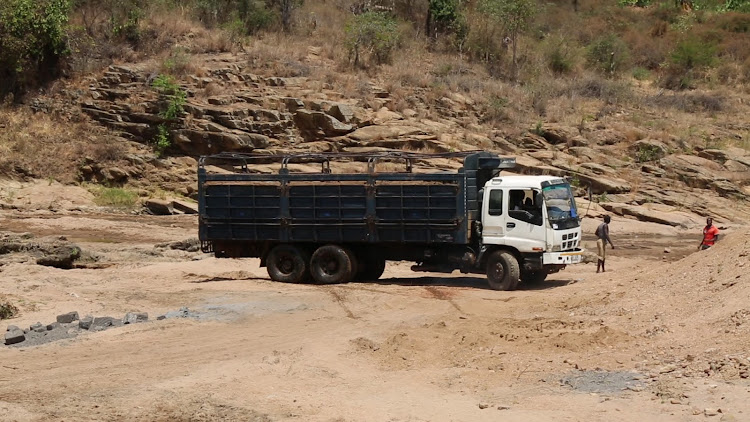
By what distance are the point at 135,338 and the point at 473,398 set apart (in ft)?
19.1

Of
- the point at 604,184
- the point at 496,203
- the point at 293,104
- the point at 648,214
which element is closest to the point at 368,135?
the point at 293,104

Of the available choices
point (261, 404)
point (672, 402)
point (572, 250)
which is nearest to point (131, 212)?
point (572, 250)

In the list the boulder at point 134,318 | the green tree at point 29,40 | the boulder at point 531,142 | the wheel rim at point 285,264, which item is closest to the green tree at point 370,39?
the boulder at point 531,142

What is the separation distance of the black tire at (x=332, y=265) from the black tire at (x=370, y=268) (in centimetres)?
56

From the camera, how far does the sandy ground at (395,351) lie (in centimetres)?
1066

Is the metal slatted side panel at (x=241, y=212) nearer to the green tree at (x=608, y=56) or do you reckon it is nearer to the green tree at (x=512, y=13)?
the green tree at (x=512, y=13)

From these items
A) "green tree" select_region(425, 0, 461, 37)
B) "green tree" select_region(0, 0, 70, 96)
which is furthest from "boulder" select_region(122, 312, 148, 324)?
"green tree" select_region(425, 0, 461, 37)

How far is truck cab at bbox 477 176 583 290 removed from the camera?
62.2 feet

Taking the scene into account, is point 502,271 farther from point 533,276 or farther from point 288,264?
point 288,264

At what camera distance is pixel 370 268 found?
21062 millimetres

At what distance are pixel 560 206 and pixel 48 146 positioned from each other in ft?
71.6

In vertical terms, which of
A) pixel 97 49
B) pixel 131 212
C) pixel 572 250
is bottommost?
pixel 131 212

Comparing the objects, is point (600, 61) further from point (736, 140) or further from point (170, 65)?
point (170, 65)

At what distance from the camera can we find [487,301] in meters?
17.7
